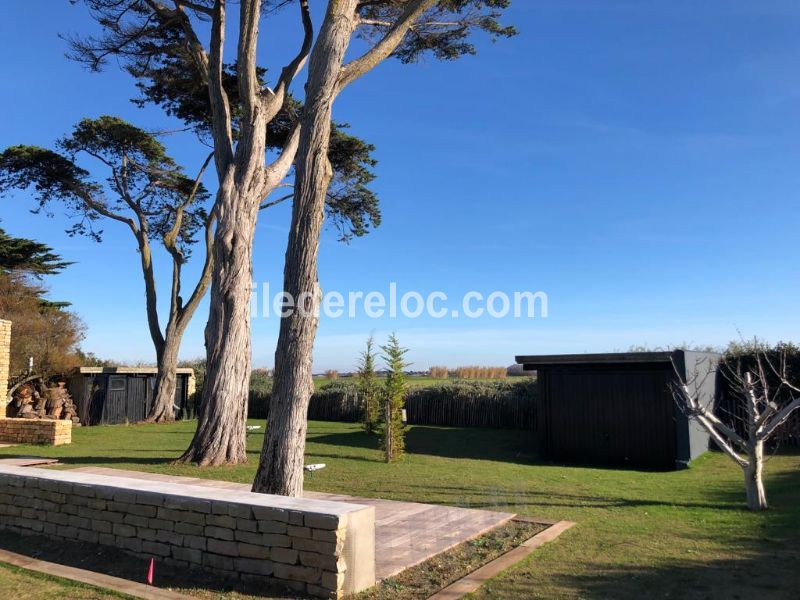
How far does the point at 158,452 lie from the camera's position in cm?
1322

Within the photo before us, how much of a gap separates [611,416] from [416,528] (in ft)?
27.9

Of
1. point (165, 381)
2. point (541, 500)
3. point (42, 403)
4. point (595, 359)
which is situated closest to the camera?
point (541, 500)

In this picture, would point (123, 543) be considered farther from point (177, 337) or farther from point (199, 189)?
point (199, 189)

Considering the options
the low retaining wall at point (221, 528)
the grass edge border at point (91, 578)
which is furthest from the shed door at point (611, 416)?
the grass edge border at point (91, 578)

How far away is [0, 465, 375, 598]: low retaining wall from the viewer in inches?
172

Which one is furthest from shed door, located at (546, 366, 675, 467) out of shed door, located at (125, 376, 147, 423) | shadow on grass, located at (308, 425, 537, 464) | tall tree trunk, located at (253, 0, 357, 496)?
shed door, located at (125, 376, 147, 423)

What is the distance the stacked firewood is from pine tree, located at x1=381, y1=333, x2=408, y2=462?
15.5 m

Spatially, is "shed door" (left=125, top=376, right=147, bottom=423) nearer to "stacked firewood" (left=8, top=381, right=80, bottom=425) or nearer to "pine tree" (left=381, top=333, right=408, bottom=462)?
"stacked firewood" (left=8, top=381, right=80, bottom=425)

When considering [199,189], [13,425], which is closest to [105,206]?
[199,189]

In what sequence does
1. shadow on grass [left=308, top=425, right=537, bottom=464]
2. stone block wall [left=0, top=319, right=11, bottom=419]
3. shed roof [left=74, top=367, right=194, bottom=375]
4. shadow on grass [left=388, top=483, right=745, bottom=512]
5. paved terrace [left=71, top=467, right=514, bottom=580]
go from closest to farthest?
1. paved terrace [left=71, top=467, right=514, bottom=580]
2. shadow on grass [left=388, top=483, right=745, bottom=512]
3. shadow on grass [left=308, top=425, right=537, bottom=464]
4. stone block wall [left=0, top=319, right=11, bottom=419]
5. shed roof [left=74, top=367, right=194, bottom=375]

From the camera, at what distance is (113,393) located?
78.2ft

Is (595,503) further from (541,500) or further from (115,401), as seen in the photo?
(115,401)

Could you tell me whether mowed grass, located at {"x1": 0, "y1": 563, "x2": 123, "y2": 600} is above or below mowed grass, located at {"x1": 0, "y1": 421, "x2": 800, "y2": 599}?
below

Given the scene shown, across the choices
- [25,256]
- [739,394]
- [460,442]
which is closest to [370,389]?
[460,442]
